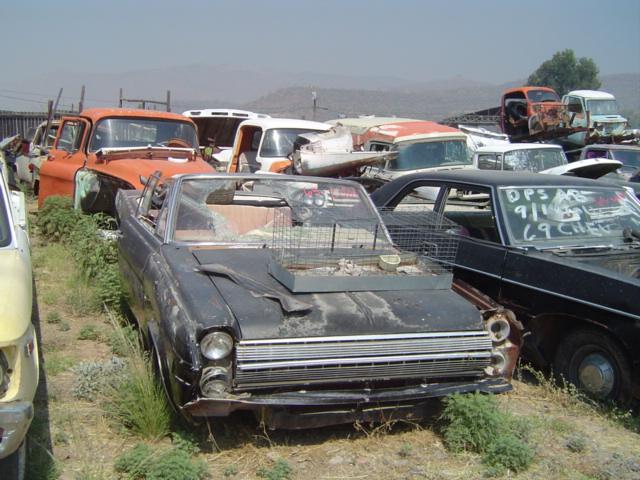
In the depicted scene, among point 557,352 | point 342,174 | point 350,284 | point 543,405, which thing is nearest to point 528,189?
point 557,352

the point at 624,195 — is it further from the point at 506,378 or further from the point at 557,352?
the point at 506,378

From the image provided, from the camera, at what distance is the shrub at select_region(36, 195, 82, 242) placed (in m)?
8.34

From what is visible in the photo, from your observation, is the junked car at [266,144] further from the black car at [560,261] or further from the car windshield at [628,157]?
the car windshield at [628,157]

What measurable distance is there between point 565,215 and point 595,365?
4.46 ft

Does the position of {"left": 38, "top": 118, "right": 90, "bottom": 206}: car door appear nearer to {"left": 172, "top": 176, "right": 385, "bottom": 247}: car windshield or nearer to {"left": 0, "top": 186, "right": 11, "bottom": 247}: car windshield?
{"left": 172, "top": 176, "right": 385, "bottom": 247}: car windshield

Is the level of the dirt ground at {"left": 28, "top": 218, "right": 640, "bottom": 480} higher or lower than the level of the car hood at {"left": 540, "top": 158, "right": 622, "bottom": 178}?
lower

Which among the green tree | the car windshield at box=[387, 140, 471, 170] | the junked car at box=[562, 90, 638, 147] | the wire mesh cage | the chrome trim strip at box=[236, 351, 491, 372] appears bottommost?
the chrome trim strip at box=[236, 351, 491, 372]

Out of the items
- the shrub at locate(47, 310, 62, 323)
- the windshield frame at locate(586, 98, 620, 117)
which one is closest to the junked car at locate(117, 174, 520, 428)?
the shrub at locate(47, 310, 62, 323)

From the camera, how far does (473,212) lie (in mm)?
5992

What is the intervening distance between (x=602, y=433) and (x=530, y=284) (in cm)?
112

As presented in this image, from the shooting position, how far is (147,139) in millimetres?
9328

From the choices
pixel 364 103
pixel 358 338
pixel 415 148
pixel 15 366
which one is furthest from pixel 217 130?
pixel 364 103

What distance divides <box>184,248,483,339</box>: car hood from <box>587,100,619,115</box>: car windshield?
22.0 m

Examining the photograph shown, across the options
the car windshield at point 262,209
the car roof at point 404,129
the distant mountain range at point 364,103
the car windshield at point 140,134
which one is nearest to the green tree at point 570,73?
the distant mountain range at point 364,103
